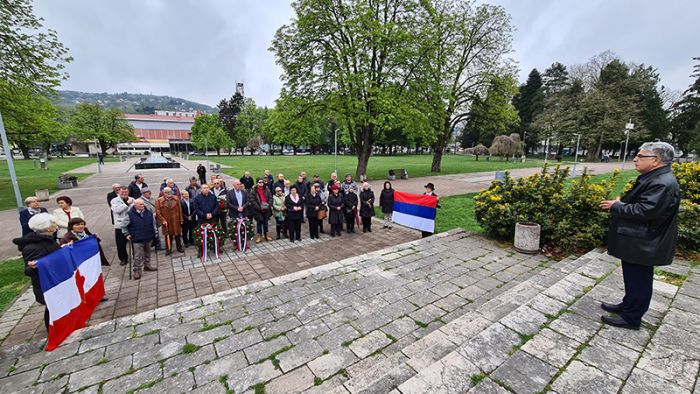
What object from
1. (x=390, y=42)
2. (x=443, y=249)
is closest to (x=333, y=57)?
(x=390, y=42)

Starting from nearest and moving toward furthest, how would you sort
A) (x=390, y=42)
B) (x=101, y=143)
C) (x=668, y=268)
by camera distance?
(x=668, y=268)
(x=390, y=42)
(x=101, y=143)

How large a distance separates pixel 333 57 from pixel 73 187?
18.4m

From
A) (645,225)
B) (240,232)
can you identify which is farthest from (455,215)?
(645,225)

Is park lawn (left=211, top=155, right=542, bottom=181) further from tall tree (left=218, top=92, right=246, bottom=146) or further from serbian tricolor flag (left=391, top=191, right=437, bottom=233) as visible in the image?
tall tree (left=218, top=92, right=246, bottom=146)

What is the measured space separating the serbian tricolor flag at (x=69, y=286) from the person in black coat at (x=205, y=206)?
108 inches

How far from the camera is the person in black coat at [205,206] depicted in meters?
7.59

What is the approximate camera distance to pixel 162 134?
9681 cm

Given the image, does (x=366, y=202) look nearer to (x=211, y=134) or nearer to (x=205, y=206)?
(x=205, y=206)

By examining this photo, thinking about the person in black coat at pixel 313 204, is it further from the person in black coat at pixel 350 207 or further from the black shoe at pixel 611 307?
the black shoe at pixel 611 307

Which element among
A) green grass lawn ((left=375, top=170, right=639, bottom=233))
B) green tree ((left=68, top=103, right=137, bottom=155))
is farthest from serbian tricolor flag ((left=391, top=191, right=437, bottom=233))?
green tree ((left=68, top=103, right=137, bottom=155))

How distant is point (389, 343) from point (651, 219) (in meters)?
3.16

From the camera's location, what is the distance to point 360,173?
65.2ft

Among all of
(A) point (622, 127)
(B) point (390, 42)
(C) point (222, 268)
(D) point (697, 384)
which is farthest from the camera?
(A) point (622, 127)

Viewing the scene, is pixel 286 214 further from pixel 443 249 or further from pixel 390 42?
pixel 390 42
